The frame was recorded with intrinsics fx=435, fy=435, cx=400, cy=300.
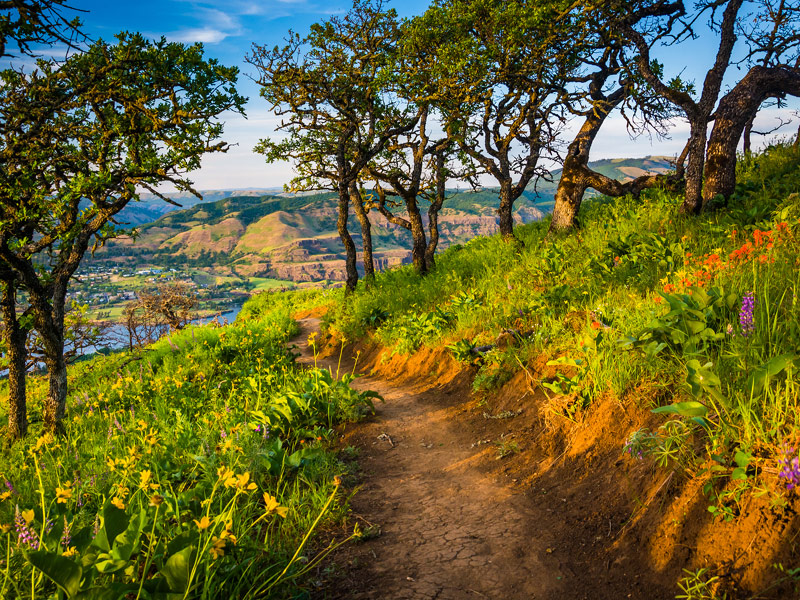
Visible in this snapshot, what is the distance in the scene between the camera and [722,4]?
847 centimetres

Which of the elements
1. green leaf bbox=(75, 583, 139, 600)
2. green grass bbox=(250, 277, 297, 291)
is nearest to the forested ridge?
green leaf bbox=(75, 583, 139, 600)

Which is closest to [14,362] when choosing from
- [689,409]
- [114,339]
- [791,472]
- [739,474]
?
[114,339]

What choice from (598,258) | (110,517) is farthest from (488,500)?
(598,258)

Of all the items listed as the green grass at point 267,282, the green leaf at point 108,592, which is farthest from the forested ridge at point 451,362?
the green grass at point 267,282

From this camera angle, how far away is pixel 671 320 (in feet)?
12.1

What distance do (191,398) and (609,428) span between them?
644cm

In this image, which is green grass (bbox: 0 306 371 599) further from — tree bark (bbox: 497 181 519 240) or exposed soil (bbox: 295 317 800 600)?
tree bark (bbox: 497 181 519 240)

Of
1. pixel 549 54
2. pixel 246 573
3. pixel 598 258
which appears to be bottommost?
pixel 246 573

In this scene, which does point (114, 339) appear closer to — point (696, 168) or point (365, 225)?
point (365, 225)

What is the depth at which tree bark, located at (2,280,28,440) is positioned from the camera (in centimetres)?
741

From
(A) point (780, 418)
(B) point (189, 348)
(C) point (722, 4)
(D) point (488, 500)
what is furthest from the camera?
(B) point (189, 348)

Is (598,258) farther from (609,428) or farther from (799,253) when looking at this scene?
(609,428)

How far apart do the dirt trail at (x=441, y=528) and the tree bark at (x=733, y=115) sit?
24.9 feet

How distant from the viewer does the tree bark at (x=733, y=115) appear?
27.1ft
